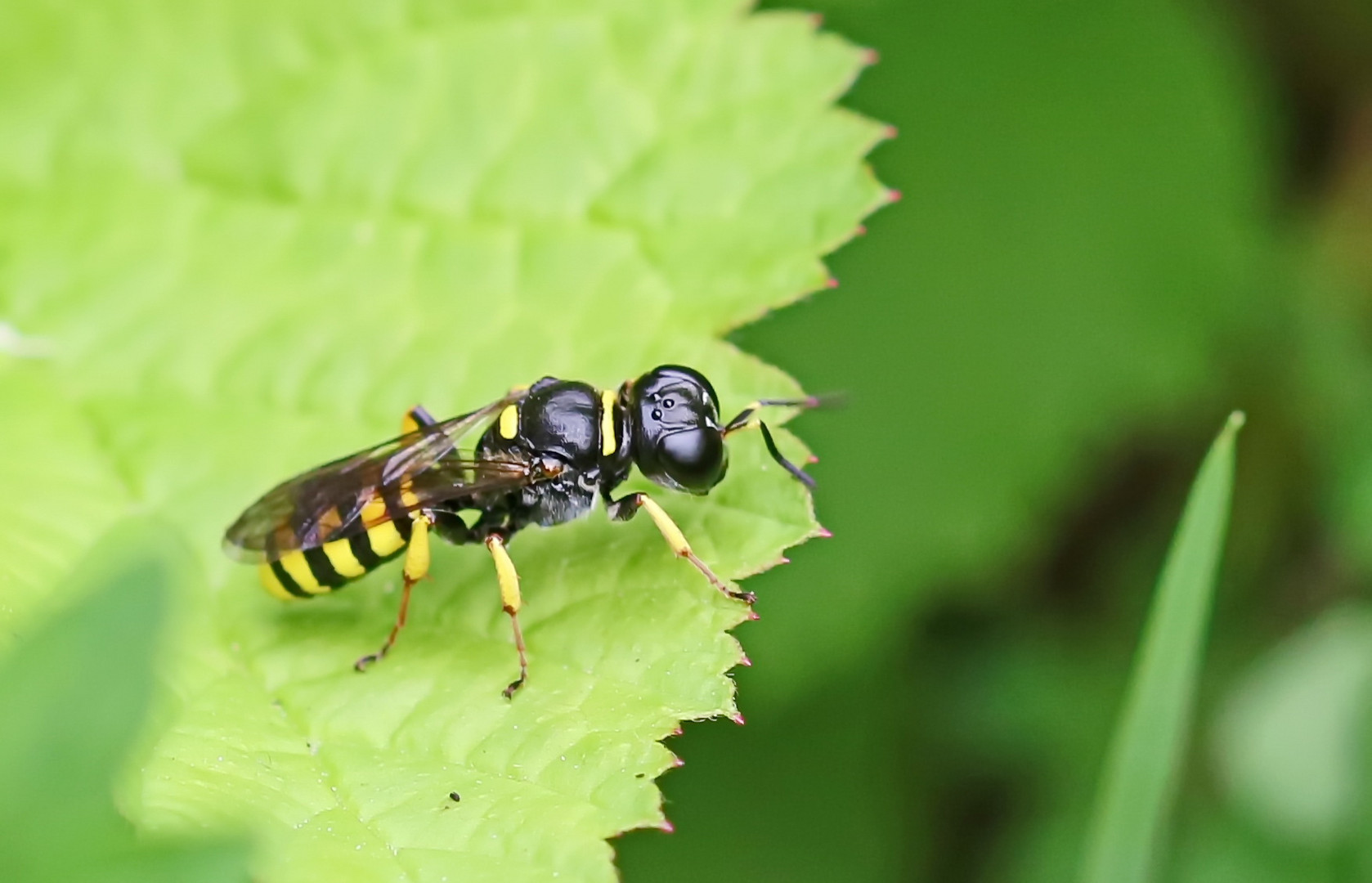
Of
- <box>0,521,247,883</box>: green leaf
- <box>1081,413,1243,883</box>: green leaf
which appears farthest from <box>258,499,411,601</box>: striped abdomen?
<box>1081,413,1243,883</box>: green leaf

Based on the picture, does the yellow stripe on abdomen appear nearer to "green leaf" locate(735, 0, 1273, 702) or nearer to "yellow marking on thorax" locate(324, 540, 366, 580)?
"yellow marking on thorax" locate(324, 540, 366, 580)

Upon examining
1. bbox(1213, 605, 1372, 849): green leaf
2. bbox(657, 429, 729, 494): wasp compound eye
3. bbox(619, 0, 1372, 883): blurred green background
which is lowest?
bbox(657, 429, 729, 494): wasp compound eye

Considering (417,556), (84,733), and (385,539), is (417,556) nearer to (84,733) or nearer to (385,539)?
(385,539)

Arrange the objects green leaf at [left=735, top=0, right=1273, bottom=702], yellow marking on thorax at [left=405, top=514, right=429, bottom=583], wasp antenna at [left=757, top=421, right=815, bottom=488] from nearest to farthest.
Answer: wasp antenna at [left=757, top=421, right=815, bottom=488] < yellow marking on thorax at [left=405, top=514, right=429, bottom=583] < green leaf at [left=735, top=0, right=1273, bottom=702]

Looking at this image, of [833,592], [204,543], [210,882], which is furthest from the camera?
[833,592]

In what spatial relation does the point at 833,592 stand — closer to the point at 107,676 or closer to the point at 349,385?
the point at 349,385

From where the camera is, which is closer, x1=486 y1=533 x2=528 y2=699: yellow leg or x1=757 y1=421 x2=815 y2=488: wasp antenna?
x1=486 y1=533 x2=528 y2=699: yellow leg

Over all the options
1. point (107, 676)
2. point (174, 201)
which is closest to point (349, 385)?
point (174, 201)
